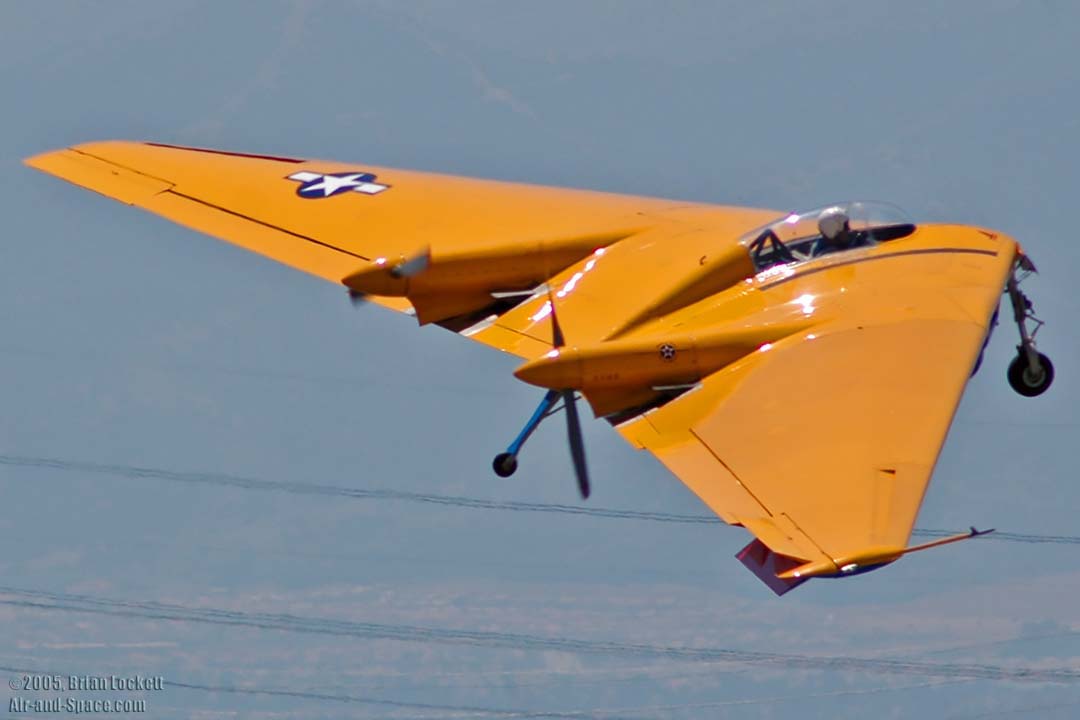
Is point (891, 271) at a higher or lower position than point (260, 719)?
higher

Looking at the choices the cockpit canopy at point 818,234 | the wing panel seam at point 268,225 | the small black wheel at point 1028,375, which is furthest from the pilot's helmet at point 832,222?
the wing panel seam at point 268,225

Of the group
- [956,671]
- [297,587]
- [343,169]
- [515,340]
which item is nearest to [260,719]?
[297,587]

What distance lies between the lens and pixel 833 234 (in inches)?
2076

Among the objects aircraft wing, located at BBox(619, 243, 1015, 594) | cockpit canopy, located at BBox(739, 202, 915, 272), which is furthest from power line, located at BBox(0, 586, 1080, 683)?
aircraft wing, located at BBox(619, 243, 1015, 594)

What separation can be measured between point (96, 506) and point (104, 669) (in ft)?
149

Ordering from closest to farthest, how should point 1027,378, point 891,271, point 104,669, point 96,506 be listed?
point 891,271
point 1027,378
point 104,669
point 96,506

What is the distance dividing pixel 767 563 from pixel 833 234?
Result: 15177 mm

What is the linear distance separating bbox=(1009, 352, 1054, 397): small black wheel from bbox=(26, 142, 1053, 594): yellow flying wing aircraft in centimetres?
6

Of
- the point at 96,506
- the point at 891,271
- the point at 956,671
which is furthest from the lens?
the point at 96,506

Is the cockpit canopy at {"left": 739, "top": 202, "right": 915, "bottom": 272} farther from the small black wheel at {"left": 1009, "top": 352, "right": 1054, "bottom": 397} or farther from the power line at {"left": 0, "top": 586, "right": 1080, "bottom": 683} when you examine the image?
the power line at {"left": 0, "top": 586, "right": 1080, "bottom": 683}

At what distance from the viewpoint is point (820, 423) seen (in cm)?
4534

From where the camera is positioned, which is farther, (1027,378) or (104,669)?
(104,669)

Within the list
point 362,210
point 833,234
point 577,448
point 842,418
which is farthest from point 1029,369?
point 362,210

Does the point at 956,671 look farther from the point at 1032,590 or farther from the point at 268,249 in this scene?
the point at 268,249
